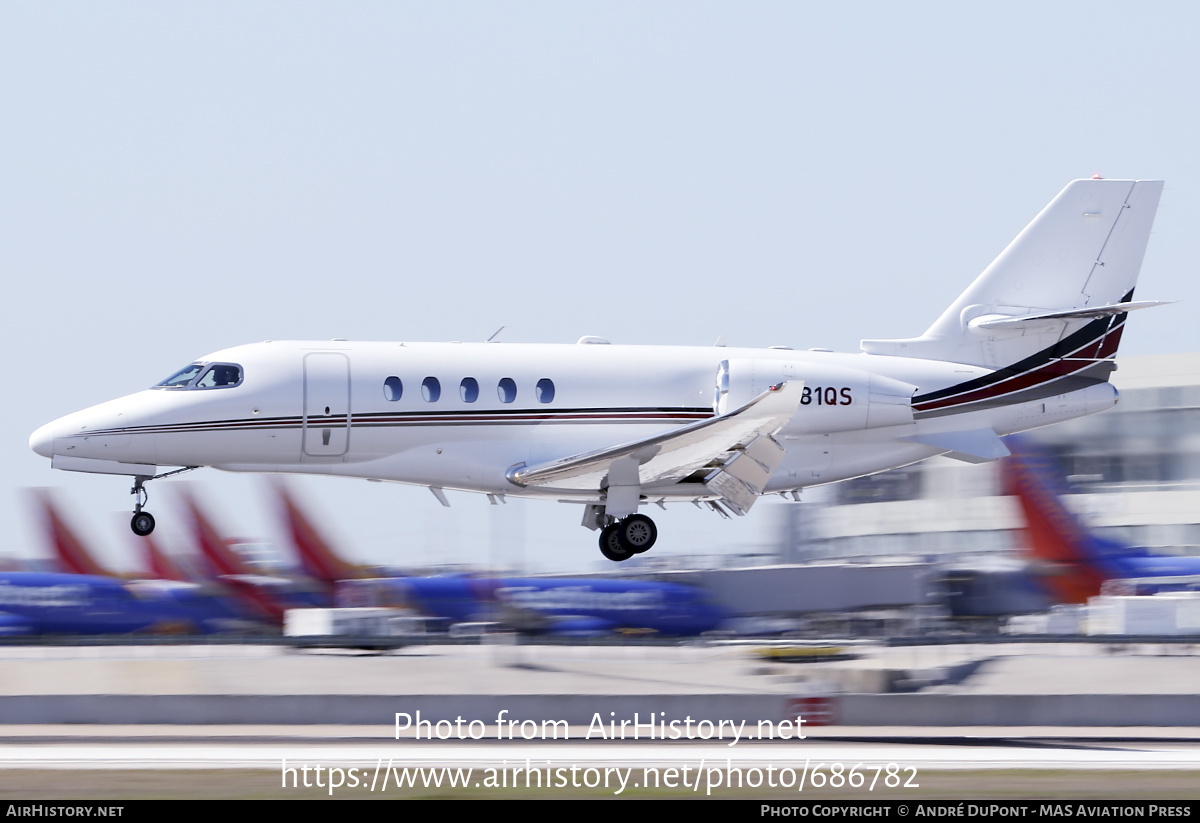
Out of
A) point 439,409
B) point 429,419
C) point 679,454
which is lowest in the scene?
point 679,454

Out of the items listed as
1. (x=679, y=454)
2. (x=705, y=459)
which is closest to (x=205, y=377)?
(x=679, y=454)

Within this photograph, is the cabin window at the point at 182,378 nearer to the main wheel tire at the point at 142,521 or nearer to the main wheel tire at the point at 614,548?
the main wheel tire at the point at 142,521

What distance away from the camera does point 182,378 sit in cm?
2362

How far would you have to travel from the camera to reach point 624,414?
24141 millimetres

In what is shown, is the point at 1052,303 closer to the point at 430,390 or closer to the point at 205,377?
the point at 430,390

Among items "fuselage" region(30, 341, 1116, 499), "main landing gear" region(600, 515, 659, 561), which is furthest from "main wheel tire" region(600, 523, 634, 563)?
"fuselage" region(30, 341, 1116, 499)

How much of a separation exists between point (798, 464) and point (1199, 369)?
34491 millimetres

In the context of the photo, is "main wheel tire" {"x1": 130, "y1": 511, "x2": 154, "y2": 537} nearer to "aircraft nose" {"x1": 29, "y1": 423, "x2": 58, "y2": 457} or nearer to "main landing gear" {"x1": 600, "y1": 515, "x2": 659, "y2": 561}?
"aircraft nose" {"x1": 29, "y1": 423, "x2": 58, "y2": 457}

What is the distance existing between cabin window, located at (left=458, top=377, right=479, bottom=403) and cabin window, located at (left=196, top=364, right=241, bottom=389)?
10.6 ft

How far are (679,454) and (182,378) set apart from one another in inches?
291

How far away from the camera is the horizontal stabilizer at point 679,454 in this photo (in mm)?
22094

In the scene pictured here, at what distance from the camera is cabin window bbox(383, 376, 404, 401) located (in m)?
23.4
